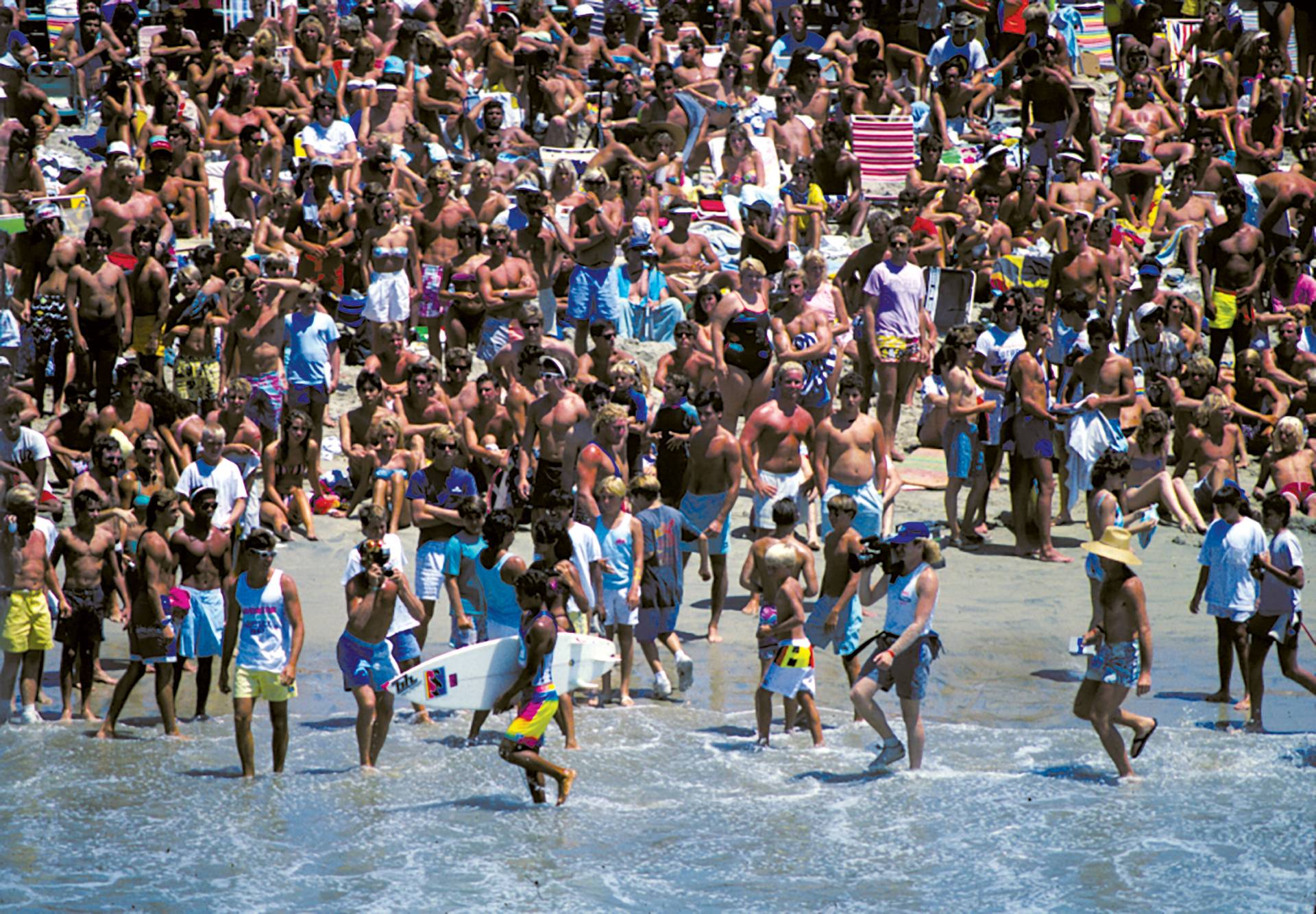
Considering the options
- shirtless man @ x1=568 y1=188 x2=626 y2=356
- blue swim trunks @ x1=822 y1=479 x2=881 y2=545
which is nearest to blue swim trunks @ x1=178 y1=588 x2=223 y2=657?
blue swim trunks @ x1=822 y1=479 x2=881 y2=545

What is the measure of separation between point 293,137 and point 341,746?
8.31m

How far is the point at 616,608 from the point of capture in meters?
10.8

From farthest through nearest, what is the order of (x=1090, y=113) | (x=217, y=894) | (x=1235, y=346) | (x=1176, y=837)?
1. (x=1090, y=113)
2. (x=1235, y=346)
3. (x=1176, y=837)
4. (x=217, y=894)

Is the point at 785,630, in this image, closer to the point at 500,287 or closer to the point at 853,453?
the point at 853,453

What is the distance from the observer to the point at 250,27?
19203 millimetres

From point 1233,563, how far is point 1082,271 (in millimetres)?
5854

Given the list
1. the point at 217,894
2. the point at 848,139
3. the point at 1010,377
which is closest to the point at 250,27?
the point at 848,139

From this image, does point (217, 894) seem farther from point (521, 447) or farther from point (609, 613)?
point (521, 447)

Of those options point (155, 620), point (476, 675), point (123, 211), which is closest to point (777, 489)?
point (476, 675)

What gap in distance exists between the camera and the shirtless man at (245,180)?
1609 centimetres

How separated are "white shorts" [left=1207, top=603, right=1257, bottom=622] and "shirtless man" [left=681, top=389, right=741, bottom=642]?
316 cm

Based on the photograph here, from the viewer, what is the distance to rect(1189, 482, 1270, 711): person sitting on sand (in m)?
10.6

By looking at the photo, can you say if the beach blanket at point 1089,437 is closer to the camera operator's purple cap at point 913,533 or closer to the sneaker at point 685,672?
the sneaker at point 685,672

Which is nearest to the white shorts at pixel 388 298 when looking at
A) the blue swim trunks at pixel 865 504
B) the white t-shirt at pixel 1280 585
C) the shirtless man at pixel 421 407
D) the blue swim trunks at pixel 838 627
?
the shirtless man at pixel 421 407
